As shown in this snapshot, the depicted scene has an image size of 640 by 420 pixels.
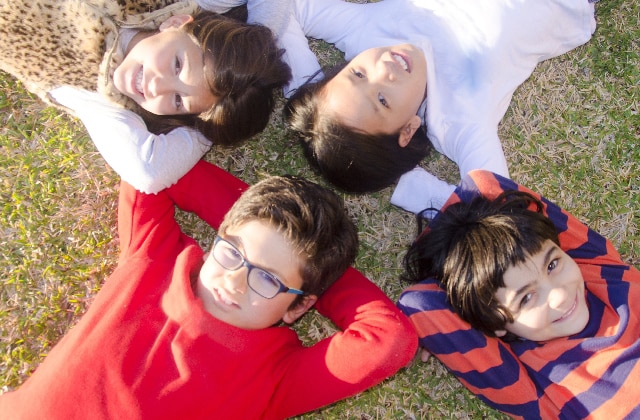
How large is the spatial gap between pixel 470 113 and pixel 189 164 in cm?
143

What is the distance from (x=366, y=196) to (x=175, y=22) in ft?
4.31

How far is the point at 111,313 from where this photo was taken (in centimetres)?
237

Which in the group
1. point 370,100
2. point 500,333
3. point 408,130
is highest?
point 370,100

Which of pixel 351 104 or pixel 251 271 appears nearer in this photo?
pixel 251 271

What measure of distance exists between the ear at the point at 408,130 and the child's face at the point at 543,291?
2.88 ft

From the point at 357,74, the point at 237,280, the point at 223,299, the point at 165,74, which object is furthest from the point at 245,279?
the point at 357,74

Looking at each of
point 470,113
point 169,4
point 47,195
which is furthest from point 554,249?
point 47,195

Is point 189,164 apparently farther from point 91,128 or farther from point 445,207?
point 445,207

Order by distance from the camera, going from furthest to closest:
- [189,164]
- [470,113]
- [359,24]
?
1. [359,24]
2. [470,113]
3. [189,164]

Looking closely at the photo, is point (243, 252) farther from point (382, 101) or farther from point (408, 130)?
point (408, 130)

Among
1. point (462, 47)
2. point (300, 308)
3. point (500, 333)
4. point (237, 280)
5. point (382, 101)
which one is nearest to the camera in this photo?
point (237, 280)

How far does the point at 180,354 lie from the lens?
2252 millimetres

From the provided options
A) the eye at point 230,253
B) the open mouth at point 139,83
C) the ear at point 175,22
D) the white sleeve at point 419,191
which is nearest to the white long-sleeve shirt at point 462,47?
the white sleeve at point 419,191

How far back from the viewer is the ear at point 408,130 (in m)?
2.86
